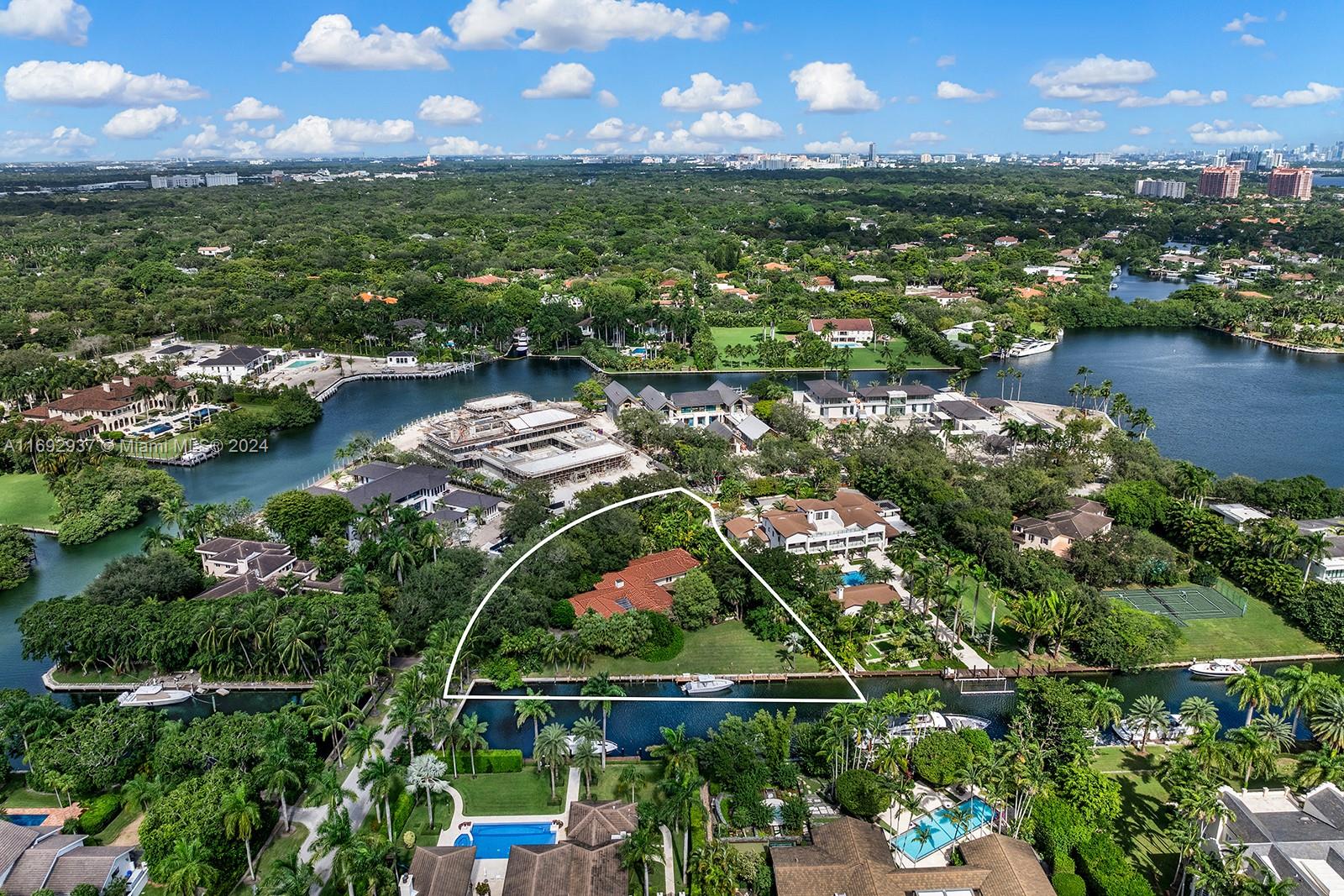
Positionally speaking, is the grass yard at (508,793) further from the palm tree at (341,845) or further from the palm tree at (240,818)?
the palm tree at (240,818)

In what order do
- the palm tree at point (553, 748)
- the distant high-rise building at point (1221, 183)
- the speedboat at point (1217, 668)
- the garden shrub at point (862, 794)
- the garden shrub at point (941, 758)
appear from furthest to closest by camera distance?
1. the distant high-rise building at point (1221, 183)
2. the speedboat at point (1217, 668)
3. the garden shrub at point (941, 758)
4. the palm tree at point (553, 748)
5. the garden shrub at point (862, 794)

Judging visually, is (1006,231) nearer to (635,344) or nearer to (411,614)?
(635,344)

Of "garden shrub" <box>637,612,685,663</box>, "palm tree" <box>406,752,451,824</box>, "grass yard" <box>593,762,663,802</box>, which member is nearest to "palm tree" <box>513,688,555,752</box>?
"grass yard" <box>593,762,663,802</box>

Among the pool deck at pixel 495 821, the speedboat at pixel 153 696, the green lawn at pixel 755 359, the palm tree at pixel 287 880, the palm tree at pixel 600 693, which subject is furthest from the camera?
the green lawn at pixel 755 359

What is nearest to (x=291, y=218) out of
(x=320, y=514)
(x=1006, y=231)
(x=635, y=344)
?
(x=635, y=344)

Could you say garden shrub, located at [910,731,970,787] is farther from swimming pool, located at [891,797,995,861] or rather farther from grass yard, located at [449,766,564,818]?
grass yard, located at [449,766,564,818]

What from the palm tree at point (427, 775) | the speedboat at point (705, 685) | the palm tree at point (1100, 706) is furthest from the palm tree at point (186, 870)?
the palm tree at point (1100, 706)
